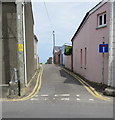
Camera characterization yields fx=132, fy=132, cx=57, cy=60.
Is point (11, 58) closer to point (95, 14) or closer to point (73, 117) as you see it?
point (73, 117)

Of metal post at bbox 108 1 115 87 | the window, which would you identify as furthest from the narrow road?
the window

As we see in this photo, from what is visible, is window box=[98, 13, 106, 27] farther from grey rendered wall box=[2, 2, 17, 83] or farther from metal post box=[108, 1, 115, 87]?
grey rendered wall box=[2, 2, 17, 83]

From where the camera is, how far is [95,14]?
838 cm

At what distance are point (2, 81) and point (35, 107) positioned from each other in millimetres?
3670

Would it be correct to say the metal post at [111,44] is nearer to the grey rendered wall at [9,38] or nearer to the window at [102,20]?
the window at [102,20]

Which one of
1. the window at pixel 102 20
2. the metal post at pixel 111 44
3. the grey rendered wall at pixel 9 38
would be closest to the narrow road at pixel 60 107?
the metal post at pixel 111 44

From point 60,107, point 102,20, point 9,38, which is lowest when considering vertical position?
point 60,107

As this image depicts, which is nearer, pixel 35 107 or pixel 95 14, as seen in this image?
pixel 35 107

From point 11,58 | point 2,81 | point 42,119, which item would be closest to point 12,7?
point 11,58

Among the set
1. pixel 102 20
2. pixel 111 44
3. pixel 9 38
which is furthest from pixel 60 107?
pixel 102 20

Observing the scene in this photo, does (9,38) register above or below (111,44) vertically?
above

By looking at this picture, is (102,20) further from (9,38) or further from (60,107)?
(60,107)

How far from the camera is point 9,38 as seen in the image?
7.43 metres

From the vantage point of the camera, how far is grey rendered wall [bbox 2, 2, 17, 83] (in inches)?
293
